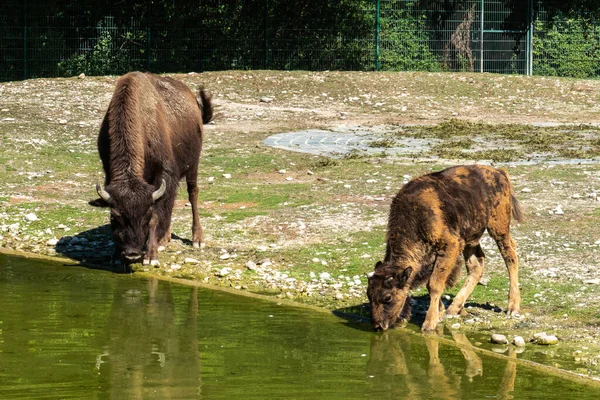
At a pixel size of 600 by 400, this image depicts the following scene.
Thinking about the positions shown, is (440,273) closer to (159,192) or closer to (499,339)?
(499,339)

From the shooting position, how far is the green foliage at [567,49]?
32625 millimetres

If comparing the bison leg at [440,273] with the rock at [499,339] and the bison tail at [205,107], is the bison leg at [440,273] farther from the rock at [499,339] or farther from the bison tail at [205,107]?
the bison tail at [205,107]

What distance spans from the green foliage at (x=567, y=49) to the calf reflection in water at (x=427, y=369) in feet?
80.2

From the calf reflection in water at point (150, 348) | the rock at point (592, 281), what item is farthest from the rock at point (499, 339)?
the calf reflection in water at point (150, 348)

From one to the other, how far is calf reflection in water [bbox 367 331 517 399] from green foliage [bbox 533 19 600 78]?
24.4 m

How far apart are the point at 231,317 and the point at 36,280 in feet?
9.30

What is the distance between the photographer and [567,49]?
3284cm

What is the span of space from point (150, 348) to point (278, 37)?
2270cm

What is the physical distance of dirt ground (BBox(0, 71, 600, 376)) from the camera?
1116 centimetres

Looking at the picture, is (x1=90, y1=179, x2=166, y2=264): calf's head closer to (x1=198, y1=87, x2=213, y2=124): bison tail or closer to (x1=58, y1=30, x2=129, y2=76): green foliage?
(x1=198, y1=87, x2=213, y2=124): bison tail

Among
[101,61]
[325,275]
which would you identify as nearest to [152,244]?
[325,275]

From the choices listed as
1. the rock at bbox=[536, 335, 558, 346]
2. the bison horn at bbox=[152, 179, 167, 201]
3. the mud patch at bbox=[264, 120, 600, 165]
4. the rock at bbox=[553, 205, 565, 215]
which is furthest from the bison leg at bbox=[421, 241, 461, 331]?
the mud patch at bbox=[264, 120, 600, 165]

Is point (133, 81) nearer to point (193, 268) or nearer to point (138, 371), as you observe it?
point (193, 268)

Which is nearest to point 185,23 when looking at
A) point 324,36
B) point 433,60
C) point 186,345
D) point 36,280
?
point 324,36
